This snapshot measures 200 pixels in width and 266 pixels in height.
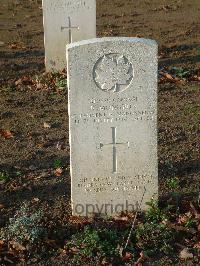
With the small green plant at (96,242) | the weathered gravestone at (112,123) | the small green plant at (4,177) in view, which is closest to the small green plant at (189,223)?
the weathered gravestone at (112,123)

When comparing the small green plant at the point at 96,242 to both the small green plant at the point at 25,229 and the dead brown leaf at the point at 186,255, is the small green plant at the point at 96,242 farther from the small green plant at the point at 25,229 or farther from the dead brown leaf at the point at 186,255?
the dead brown leaf at the point at 186,255

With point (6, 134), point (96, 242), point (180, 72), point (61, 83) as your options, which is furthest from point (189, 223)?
point (180, 72)

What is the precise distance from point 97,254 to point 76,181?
29.8 inches

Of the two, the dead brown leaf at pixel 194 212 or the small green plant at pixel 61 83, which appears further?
the small green plant at pixel 61 83

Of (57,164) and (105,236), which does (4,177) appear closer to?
(57,164)

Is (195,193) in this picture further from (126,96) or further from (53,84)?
(53,84)

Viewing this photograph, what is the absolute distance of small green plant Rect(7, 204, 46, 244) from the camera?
4957 mm

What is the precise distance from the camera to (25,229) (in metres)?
4.96

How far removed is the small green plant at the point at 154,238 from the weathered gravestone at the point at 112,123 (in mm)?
381

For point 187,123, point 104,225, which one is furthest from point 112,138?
point 187,123

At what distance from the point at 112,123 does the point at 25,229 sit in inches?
46.7

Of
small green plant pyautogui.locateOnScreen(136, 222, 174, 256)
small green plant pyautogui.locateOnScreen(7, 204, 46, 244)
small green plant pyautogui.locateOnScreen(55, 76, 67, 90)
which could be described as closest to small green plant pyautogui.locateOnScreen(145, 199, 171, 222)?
small green plant pyautogui.locateOnScreen(136, 222, 174, 256)

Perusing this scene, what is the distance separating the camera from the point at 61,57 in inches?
384

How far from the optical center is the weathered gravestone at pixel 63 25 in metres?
9.23
